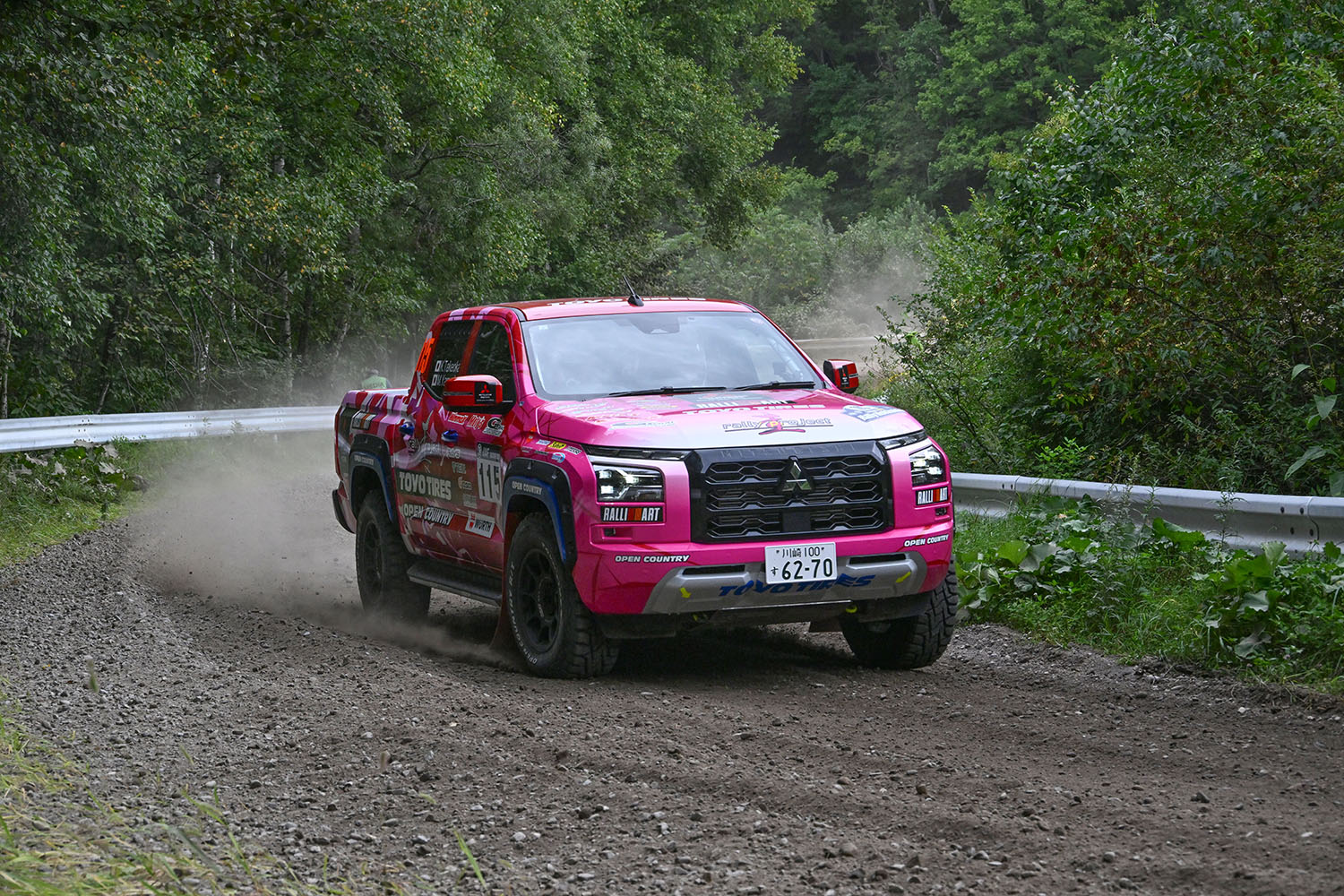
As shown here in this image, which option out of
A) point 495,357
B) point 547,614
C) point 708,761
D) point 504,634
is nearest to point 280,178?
point 495,357

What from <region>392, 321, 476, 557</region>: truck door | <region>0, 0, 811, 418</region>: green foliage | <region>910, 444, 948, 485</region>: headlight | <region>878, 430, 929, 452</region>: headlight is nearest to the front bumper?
<region>910, 444, 948, 485</region>: headlight

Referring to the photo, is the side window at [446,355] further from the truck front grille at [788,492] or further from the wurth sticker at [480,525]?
the truck front grille at [788,492]

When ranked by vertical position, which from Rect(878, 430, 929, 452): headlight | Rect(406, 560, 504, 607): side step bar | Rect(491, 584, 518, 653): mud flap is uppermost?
Rect(878, 430, 929, 452): headlight

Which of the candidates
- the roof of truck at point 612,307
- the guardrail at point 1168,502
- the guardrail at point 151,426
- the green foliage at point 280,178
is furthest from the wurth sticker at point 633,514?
the guardrail at point 151,426

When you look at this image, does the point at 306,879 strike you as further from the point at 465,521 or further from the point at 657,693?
the point at 465,521

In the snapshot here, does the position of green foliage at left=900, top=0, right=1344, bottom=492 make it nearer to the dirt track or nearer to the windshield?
the windshield

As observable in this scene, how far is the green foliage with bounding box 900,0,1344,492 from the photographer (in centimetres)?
968

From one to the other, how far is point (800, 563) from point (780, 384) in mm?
1632

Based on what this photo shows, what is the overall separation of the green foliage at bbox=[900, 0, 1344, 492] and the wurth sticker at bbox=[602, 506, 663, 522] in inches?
156

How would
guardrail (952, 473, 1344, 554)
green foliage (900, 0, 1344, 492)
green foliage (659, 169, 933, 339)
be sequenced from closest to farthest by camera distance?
guardrail (952, 473, 1344, 554) → green foliage (900, 0, 1344, 492) → green foliage (659, 169, 933, 339)

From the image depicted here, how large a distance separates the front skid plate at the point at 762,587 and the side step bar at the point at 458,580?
1.50m

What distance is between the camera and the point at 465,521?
8.59m

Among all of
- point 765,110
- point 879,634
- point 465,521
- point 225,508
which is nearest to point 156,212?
point 225,508

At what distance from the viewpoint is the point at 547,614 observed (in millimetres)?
7609
